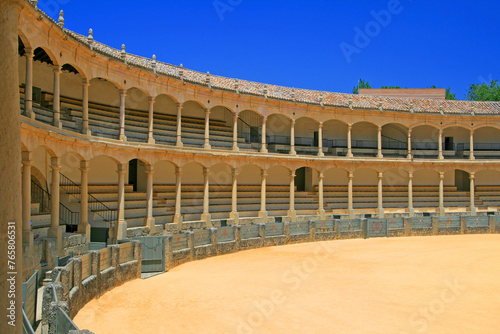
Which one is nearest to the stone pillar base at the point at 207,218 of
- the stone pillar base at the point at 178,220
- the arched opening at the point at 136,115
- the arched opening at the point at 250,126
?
the stone pillar base at the point at 178,220

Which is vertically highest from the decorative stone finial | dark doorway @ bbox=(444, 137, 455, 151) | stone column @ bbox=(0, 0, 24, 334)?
the decorative stone finial

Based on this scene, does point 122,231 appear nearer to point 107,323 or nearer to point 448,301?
point 107,323

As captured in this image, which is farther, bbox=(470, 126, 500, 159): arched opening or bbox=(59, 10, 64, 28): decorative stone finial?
bbox=(470, 126, 500, 159): arched opening

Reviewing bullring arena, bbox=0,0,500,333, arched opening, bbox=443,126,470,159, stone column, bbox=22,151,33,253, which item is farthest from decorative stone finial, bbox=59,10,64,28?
arched opening, bbox=443,126,470,159

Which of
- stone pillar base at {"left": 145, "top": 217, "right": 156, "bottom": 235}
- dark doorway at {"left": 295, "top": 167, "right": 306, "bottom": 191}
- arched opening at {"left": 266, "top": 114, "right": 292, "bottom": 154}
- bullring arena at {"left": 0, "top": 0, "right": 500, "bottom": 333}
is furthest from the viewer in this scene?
dark doorway at {"left": 295, "top": 167, "right": 306, "bottom": 191}

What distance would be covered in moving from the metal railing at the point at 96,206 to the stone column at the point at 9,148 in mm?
20204

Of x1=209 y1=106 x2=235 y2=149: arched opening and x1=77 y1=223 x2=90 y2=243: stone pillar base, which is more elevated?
x1=209 y1=106 x2=235 y2=149: arched opening

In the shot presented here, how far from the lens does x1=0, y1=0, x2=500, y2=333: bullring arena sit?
12602mm

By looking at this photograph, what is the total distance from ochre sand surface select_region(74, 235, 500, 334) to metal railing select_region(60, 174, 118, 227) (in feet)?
19.8

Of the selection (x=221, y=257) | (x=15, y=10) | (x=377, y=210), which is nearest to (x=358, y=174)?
(x=377, y=210)

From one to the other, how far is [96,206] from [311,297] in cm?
1411

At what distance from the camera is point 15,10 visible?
11.8ft

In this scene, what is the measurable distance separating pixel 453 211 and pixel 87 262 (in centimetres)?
3220

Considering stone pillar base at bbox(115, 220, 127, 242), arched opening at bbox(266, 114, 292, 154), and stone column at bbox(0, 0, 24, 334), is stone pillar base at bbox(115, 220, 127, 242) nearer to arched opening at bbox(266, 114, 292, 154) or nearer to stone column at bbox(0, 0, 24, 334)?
arched opening at bbox(266, 114, 292, 154)
